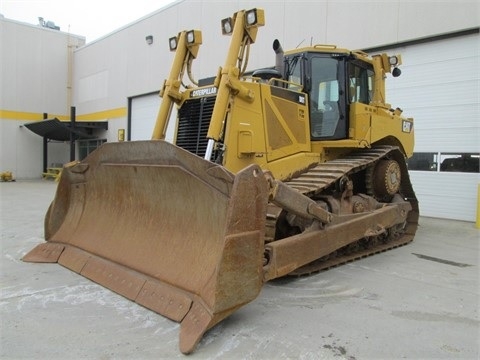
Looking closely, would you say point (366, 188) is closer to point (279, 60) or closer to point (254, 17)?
point (279, 60)

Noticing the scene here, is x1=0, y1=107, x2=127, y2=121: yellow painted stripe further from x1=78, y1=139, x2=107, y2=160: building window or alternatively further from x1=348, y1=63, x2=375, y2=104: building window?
x1=348, y1=63, x2=375, y2=104: building window

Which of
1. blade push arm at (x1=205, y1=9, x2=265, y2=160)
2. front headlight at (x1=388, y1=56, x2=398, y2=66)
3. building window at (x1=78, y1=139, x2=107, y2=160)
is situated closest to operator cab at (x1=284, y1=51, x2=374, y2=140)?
blade push arm at (x1=205, y1=9, x2=265, y2=160)

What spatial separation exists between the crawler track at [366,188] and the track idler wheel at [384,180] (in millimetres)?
128

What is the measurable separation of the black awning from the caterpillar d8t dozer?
1631cm

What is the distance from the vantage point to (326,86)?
5.85 metres

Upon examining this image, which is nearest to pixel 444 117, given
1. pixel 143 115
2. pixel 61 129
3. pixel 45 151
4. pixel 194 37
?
pixel 194 37

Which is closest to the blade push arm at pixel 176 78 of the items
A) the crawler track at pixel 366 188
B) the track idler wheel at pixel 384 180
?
the crawler track at pixel 366 188

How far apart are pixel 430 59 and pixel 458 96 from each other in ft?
3.75

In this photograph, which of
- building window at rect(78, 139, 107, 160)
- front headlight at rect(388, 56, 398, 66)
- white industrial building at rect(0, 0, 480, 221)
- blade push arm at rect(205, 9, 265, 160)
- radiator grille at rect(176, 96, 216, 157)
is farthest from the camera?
building window at rect(78, 139, 107, 160)

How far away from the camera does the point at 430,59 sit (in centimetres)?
977

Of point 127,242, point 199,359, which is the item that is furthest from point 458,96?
point 199,359

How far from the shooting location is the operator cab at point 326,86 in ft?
19.0

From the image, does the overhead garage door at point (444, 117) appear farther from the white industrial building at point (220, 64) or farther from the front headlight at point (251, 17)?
the front headlight at point (251, 17)

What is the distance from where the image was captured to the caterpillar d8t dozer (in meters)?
3.15
